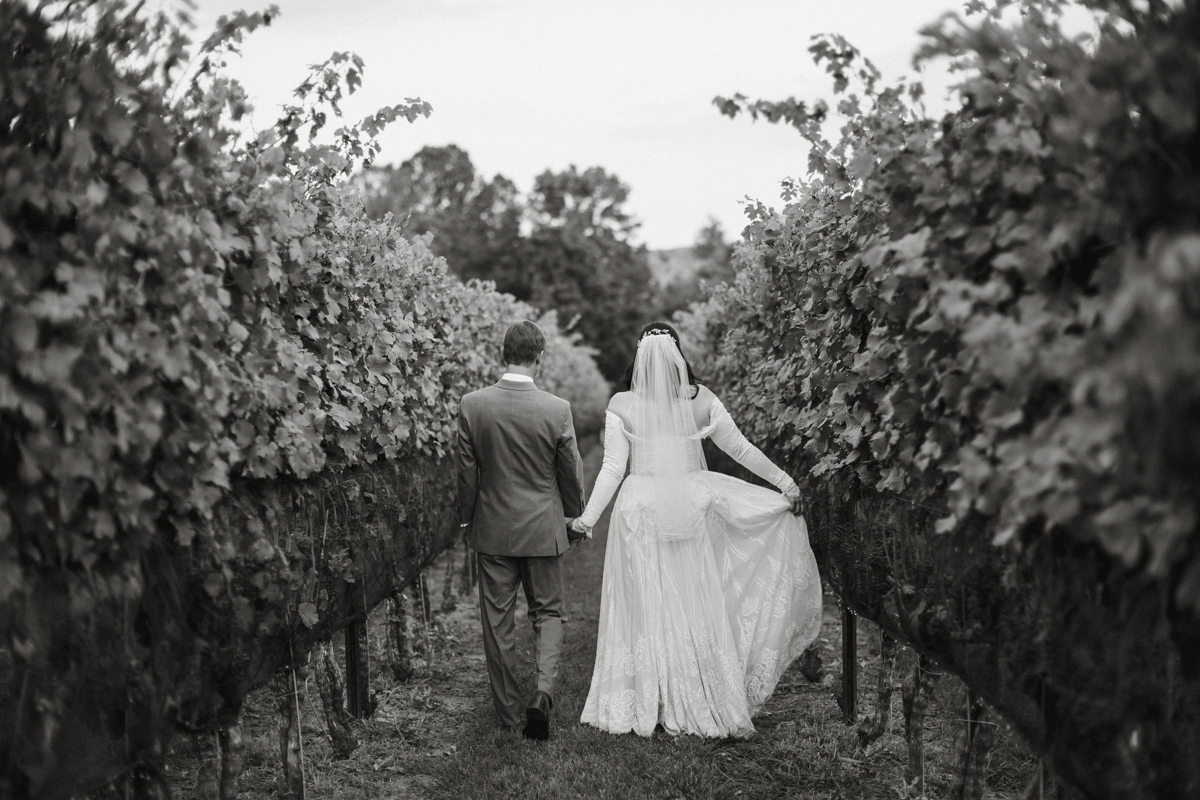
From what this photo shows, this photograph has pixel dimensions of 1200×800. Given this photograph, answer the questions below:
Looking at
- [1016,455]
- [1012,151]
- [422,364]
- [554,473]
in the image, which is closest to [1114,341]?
[1016,455]

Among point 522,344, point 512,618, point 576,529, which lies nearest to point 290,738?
point 512,618

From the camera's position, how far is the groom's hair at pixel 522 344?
611 centimetres

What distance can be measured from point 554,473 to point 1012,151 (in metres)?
3.87

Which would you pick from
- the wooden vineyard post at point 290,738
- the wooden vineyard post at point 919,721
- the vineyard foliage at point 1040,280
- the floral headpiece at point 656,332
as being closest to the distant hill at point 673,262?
the floral headpiece at point 656,332

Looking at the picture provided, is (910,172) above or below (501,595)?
above

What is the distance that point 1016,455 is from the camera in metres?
2.74

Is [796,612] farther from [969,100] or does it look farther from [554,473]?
[969,100]

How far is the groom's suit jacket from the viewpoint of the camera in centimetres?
605

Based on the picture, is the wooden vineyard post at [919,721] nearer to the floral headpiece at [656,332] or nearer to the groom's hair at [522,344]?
the floral headpiece at [656,332]

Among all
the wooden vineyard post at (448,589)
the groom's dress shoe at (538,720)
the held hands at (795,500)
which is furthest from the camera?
the wooden vineyard post at (448,589)

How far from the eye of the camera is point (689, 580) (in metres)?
5.96

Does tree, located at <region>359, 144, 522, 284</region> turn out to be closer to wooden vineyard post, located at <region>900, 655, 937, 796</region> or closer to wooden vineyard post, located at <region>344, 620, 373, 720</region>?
wooden vineyard post, located at <region>344, 620, 373, 720</region>

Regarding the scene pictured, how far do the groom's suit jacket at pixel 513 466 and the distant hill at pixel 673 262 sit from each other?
63375mm

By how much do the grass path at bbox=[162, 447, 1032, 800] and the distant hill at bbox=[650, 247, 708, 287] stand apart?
63.2m
